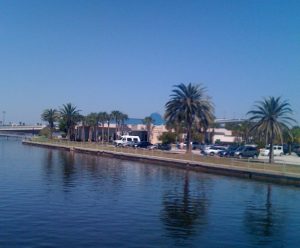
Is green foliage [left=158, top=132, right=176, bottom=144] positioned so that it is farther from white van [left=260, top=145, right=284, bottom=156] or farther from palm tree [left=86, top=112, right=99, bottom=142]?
palm tree [left=86, top=112, right=99, bottom=142]

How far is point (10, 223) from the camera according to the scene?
21.2 metres

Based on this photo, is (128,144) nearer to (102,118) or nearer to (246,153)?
(246,153)

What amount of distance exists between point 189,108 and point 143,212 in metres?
43.5

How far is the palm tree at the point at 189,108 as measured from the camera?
6800 centimetres

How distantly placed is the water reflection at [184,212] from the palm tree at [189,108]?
32.8 meters

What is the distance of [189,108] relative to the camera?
67500mm

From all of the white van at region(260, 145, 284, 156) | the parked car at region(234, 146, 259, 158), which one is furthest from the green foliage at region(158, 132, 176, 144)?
the parked car at region(234, 146, 259, 158)

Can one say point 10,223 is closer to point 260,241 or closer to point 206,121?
point 260,241

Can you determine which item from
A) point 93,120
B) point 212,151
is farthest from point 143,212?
point 93,120

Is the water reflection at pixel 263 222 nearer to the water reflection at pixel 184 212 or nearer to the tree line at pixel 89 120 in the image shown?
the water reflection at pixel 184 212

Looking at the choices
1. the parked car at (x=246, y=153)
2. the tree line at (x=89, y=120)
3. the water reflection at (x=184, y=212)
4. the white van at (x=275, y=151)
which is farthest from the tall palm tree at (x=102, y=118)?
the water reflection at (x=184, y=212)

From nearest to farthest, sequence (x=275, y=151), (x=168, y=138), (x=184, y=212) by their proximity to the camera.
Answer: (x=184, y=212)
(x=275, y=151)
(x=168, y=138)

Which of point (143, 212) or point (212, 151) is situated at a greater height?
point (212, 151)

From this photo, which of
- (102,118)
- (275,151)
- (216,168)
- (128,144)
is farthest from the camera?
(102,118)
